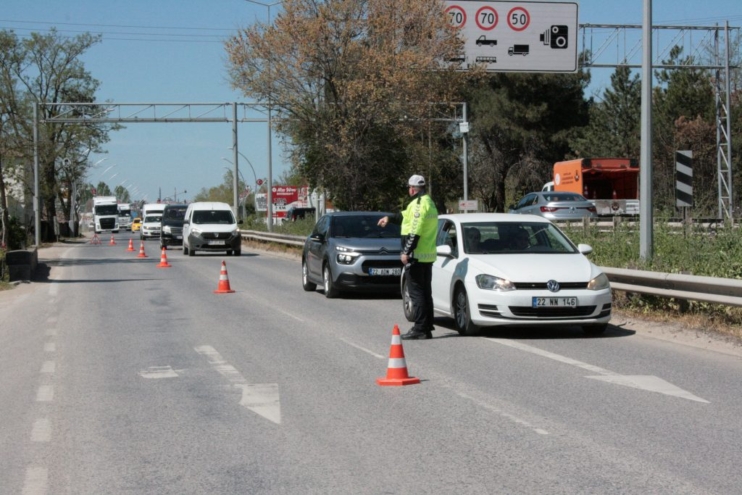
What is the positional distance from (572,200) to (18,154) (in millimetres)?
18590

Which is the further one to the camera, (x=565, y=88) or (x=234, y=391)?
(x=565, y=88)

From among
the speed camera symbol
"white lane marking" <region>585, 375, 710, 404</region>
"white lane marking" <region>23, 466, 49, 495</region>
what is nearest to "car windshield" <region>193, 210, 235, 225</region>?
the speed camera symbol

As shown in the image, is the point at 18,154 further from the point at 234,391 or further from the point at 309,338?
the point at 234,391

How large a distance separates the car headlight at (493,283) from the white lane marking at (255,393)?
11.0 feet

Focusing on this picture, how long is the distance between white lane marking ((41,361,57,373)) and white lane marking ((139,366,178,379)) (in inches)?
39.4

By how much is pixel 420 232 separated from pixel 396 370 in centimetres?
359

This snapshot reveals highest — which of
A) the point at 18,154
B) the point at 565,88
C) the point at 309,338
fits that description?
the point at 565,88

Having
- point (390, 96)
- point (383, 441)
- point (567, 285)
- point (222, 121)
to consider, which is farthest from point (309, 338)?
point (222, 121)

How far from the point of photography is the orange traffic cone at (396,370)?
9578mm

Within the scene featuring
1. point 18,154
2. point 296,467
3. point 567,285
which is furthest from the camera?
point 18,154

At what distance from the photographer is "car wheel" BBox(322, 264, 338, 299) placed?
1964cm

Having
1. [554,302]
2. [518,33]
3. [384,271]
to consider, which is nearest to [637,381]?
[554,302]

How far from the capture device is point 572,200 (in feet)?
123

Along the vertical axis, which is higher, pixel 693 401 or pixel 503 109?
pixel 503 109
